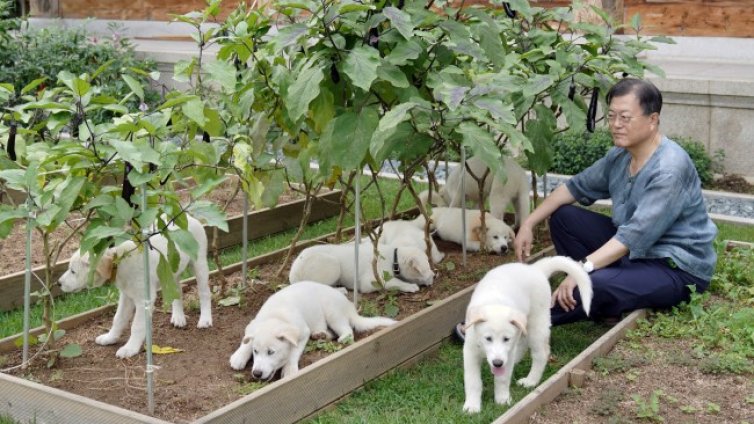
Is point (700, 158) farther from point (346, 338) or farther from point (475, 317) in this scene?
point (475, 317)

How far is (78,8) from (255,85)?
562 inches

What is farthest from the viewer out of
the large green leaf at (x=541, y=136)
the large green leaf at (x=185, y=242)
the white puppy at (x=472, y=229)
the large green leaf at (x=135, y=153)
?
the white puppy at (x=472, y=229)

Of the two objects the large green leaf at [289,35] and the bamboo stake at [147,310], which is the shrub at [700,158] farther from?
the bamboo stake at [147,310]

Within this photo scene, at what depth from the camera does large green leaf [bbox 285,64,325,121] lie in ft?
13.7

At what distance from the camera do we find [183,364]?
4.50m

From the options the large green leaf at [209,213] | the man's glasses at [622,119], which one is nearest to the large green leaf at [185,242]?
the large green leaf at [209,213]

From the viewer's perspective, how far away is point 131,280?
14.8 feet

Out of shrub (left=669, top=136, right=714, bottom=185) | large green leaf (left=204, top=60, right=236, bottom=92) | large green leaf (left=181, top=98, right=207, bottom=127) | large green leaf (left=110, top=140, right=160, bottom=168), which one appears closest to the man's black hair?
large green leaf (left=204, top=60, right=236, bottom=92)

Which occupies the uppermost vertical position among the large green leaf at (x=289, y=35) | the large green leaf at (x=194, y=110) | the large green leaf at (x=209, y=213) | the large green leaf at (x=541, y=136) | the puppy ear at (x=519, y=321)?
the large green leaf at (x=289, y=35)

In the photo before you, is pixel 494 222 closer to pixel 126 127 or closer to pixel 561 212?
pixel 561 212

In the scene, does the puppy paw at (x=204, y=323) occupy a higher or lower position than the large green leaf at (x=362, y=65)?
lower

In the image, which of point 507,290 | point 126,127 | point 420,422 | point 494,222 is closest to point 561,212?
point 494,222

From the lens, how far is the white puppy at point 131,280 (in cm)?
442

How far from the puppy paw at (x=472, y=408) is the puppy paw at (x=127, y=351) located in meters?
1.55
